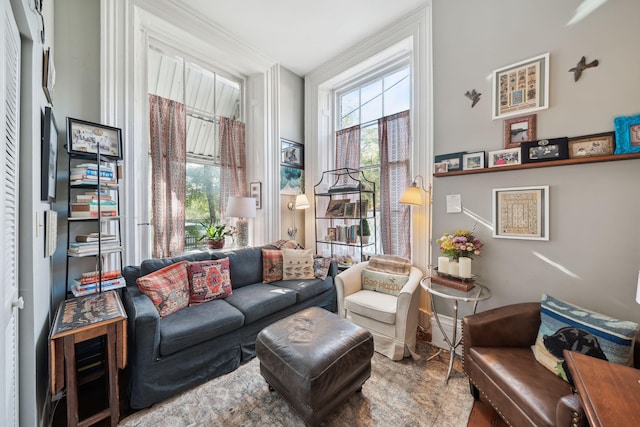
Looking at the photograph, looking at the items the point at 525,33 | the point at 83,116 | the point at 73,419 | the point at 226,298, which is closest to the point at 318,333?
the point at 226,298

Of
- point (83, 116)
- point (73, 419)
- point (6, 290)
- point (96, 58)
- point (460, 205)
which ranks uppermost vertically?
point (96, 58)

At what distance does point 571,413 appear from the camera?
0.95 meters

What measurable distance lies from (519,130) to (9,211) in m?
3.07

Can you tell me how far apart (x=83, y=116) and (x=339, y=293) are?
2818 millimetres

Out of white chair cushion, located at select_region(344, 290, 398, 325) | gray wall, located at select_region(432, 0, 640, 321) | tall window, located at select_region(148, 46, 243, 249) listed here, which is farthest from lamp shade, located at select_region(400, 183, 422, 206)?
→ tall window, located at select_region(148, 46, 243, 249)

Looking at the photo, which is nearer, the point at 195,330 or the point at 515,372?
the point at 515,372

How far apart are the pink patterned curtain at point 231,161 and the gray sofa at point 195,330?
3.34 ft

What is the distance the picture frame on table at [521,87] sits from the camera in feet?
6.00

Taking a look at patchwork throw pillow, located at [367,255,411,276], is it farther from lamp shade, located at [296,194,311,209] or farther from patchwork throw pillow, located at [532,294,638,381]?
lamp shade, located at [296,194,311,209]

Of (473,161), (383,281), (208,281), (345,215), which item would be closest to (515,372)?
(383,281)

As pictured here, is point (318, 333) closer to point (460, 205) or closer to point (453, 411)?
point (453, 411)

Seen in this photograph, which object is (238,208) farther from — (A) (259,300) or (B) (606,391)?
(B) (606,391)

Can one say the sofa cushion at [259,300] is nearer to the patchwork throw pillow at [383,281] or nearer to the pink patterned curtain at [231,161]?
the patchwork throw pillow at [383,281]

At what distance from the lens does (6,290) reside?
2.97 ft
